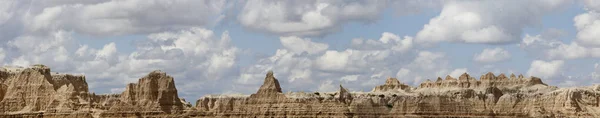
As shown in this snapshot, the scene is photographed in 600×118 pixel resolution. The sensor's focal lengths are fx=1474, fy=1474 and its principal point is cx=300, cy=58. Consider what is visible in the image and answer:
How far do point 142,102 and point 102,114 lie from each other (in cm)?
482

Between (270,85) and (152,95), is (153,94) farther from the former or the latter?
(270,85)

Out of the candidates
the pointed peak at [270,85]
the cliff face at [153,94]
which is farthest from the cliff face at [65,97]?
the pointed peak at [270,85]

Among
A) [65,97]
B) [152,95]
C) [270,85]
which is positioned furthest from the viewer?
[270,85]

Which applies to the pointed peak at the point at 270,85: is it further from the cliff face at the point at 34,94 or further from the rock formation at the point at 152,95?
the cliff face at the point at 34,94

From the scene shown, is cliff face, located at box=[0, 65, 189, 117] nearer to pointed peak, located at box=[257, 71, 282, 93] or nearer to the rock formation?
the rock formation

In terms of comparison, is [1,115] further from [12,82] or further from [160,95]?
[160,95]

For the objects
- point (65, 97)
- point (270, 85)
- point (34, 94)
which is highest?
point (270, 85)

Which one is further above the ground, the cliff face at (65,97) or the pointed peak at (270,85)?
the pointed peak at (270,85)

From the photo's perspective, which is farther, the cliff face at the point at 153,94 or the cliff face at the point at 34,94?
the cliff face at the point at 153,94

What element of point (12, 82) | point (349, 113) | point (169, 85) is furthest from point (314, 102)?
point (12, 82)

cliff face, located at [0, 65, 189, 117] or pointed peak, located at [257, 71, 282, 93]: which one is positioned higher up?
pointed peak, located at [257, 71, 282, 93]

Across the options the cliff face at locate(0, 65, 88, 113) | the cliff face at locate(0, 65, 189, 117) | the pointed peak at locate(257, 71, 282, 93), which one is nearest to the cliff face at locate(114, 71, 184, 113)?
the cliff face at locate(0, 65, 189, 117)

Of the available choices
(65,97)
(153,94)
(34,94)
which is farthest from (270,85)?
(34,94)

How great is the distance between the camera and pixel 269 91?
199m
